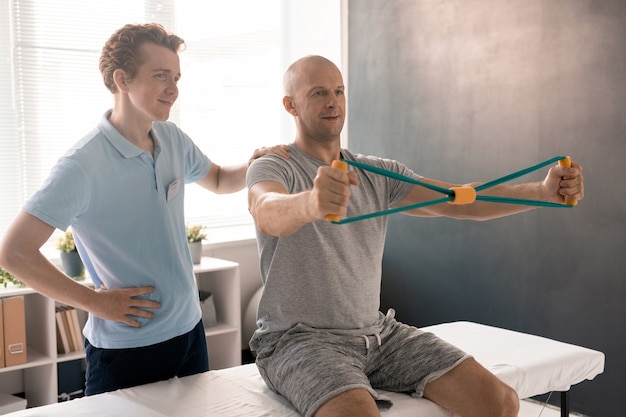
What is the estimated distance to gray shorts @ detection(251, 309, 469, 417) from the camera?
1915 millimetres

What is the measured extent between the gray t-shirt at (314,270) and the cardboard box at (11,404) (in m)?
1.82

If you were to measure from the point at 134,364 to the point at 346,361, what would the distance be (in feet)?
2.09

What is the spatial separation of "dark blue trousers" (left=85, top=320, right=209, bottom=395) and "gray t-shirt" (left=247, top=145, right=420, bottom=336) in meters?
0.29

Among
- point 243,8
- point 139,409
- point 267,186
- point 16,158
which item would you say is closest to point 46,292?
point 139,409

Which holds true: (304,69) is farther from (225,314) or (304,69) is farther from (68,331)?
(225,314)

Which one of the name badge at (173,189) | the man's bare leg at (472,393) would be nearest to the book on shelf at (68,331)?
the name badge at (173,189)

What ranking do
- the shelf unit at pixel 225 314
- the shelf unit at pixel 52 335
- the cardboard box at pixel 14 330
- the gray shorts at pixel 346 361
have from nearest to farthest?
the gray shorts at pixel 346 361, the cardboard box at pixel 14 330, the shelf unit at pixel 52 335, the shelf unit at pixel 225 314

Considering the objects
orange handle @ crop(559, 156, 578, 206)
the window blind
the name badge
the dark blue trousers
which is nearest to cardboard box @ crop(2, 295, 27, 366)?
the window blind

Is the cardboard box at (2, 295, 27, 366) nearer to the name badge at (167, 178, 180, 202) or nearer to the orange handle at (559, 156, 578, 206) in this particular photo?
the name badge at (167, 178, 180, 202)

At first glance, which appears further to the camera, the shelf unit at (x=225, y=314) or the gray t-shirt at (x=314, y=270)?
the shelf unit at (x=225, y=314)

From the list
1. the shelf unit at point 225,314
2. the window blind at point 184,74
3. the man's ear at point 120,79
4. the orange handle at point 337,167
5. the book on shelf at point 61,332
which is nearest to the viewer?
the orange handle at point 337,167

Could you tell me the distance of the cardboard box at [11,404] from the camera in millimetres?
3367

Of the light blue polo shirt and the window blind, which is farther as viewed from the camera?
the window blind

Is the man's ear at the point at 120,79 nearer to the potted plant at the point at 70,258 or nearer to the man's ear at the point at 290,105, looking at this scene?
the man's ear at the point at 290,105
